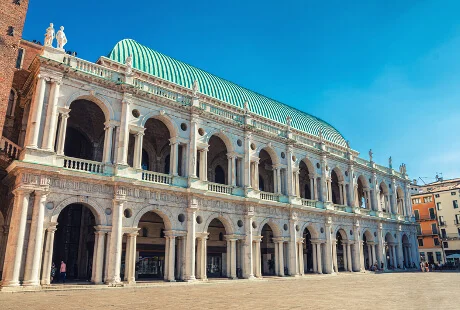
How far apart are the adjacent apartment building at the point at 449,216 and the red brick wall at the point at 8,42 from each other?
70419mm

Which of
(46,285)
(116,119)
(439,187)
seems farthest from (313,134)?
(439,187)

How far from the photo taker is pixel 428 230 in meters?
68.8

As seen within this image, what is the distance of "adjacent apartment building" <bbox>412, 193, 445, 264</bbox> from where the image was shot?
67.3 metres

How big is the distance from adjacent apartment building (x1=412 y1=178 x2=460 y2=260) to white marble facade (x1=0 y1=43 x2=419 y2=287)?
34661 millimetres

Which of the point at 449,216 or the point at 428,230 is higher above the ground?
the point at 449,216

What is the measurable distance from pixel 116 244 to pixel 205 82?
1808 cm

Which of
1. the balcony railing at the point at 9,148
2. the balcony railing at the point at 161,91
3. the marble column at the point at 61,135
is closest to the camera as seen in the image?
the balcony railing at the point at 9,148

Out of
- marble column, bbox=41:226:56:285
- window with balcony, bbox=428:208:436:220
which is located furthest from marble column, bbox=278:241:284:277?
window with balcony, bbox=428:208:436:220

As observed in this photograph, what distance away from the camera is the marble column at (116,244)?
68.6 ft

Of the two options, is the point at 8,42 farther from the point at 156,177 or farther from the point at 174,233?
the point at 174,233

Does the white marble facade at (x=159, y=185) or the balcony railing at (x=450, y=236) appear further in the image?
the balcony railing at (x=450, y=236)

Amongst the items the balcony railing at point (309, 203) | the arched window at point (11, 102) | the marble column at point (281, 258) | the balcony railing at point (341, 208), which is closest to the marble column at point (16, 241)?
the arched window at point (11, 102)

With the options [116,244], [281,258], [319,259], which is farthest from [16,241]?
[319,259]

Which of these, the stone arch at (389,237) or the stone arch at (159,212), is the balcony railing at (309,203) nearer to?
the stone arch at (159,212)
